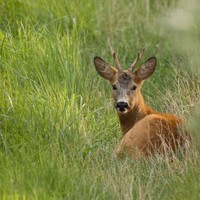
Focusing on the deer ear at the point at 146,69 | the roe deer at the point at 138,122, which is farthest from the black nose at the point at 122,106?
the deer ear at the point at 146,69

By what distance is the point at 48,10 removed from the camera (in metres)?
10.9

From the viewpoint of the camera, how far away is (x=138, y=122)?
864 centimetres

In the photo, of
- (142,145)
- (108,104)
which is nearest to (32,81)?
(108,104)

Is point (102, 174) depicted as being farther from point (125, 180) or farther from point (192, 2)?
point (192, 2)

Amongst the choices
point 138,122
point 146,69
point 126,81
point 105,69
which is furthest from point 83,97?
point 138,122

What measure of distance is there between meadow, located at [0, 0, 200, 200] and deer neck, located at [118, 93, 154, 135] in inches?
6.6

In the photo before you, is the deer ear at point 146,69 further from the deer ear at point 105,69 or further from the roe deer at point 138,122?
the deer ear at point 105,69

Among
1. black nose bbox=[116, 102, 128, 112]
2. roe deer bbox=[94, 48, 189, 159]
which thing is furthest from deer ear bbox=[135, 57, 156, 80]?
black nose bbox=[116, 102, 128, 112]

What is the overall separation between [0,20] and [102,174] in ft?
11.8

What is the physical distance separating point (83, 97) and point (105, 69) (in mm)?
360

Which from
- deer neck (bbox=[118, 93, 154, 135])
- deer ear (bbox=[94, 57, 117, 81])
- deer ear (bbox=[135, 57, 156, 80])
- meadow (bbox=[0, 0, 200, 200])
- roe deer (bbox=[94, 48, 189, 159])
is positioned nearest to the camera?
meadow (bbox=[0, 0, 200, 200])

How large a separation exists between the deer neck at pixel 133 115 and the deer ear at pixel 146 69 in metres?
0.27

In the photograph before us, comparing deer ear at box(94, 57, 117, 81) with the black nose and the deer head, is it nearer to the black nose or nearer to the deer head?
the deer head

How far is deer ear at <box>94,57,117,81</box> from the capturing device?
9.29m
